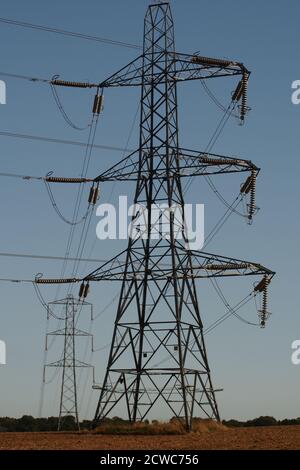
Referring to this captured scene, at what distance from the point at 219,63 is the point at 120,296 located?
49.9 ft

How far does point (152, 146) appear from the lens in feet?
164

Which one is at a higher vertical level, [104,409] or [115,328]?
[115,328]

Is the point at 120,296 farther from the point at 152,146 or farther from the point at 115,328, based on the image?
the point at 152,146

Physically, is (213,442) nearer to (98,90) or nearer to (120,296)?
(120,296)

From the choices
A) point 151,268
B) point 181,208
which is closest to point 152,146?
point 181,208

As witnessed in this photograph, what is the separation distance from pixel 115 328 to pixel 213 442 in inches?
573

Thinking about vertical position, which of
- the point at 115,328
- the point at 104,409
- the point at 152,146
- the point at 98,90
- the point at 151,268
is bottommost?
the point at 104,409

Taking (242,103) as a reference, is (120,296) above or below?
below

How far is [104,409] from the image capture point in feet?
160
